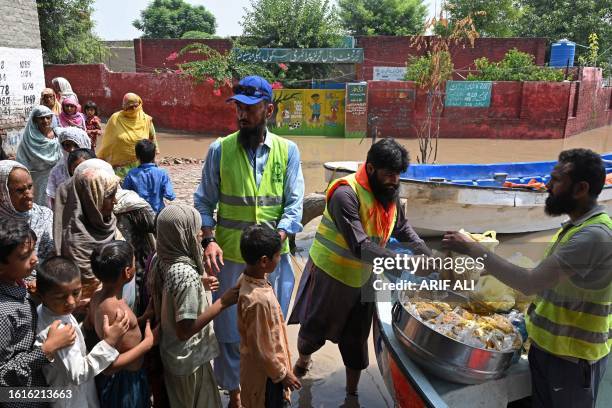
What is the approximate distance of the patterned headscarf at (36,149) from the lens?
461 centimetres

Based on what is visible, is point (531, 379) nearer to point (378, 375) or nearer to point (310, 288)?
point (310, 288)

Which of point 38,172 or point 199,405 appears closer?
point 199,405

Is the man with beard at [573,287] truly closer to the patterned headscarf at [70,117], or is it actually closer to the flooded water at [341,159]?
the flooded water at [341,159]

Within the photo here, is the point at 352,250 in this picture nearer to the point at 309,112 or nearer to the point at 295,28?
the point at 309,112

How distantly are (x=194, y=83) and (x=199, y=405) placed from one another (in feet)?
51.1

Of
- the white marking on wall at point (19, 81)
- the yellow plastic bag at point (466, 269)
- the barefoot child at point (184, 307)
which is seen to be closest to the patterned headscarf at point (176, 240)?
the barefoot child at point (184, 307)

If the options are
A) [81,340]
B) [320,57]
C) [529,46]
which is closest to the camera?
[81,340]

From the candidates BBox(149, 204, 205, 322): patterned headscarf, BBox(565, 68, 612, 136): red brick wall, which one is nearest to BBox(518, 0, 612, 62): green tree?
BBox(565, 68, 612, 136): red brick wall

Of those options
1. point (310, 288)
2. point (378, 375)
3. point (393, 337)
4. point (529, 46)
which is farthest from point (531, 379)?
point (529, 46)

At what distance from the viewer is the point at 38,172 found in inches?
186

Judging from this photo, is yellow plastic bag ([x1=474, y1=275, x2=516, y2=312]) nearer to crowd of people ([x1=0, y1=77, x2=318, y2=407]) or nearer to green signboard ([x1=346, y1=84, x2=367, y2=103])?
crowd of people ([x1=0, y1=77, x2=318, y2=407])

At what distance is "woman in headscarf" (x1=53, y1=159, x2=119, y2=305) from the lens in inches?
101

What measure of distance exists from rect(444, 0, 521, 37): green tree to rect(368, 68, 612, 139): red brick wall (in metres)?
8.20

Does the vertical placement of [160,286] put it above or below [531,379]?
above
